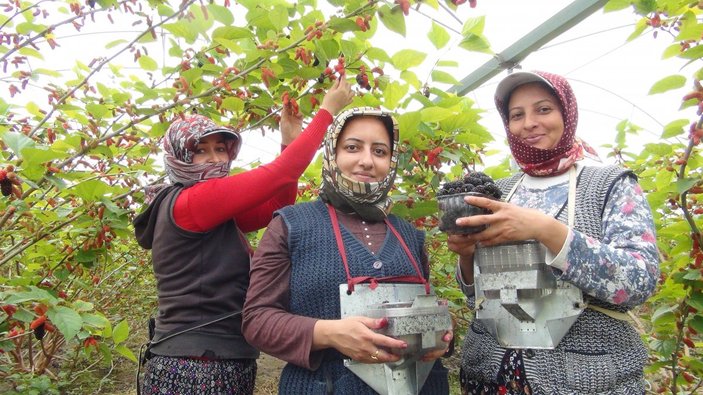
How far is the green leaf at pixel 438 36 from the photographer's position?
66.1 inches

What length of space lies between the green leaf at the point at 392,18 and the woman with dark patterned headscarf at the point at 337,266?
0.31 metres

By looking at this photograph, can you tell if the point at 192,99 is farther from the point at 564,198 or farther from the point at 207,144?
the point at 564,198

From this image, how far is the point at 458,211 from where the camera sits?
1.12 m

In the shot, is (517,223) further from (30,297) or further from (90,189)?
(90,189)

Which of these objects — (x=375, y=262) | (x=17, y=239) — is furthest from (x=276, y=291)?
(x=17, y=239)

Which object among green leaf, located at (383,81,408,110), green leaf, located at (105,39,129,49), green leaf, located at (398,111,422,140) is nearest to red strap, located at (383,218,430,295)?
green leaf, located at (398,111,422,140)

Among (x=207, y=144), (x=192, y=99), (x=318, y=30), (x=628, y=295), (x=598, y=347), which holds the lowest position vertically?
(x=598, y=347)

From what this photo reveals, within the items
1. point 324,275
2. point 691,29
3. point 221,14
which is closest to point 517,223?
point 324,275

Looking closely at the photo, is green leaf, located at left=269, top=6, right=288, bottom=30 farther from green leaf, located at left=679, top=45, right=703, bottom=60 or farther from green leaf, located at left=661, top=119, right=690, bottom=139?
green leaf, located at left=661, top=119, right=690, bottom=139

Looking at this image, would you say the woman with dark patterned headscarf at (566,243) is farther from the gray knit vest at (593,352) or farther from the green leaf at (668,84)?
the green leaf at (668,84)

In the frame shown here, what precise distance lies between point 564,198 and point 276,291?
2.44 ft

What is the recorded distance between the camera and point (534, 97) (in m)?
1.34

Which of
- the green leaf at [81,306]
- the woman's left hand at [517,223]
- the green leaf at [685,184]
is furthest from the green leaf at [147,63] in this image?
the green leaf at [685,184]

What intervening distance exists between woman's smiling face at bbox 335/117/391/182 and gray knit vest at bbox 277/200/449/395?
145 mm
